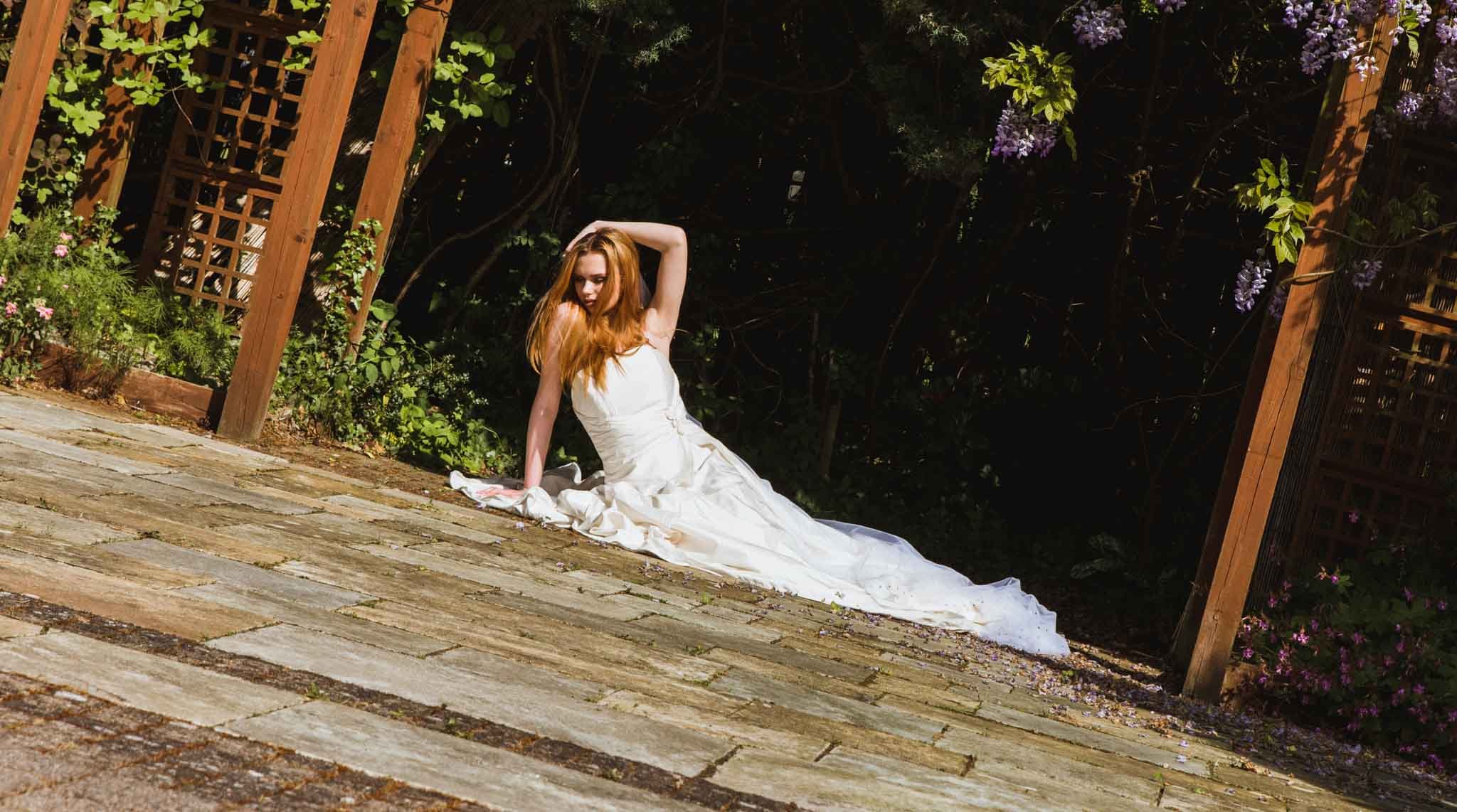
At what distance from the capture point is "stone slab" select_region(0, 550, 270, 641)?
108 inches

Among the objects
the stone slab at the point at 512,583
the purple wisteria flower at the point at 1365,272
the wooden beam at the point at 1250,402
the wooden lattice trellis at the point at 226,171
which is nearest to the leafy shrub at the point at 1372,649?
the wooden beam at the point at 1250,402

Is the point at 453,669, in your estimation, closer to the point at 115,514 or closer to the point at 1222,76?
the point at 115,514

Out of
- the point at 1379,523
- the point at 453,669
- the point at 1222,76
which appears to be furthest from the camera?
the point at 1222,76

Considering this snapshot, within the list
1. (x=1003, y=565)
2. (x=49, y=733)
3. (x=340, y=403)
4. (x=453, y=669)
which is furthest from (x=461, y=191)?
(x=49, y=733)

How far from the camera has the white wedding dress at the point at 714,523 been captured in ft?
17.6

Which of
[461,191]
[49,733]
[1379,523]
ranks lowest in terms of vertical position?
[49,733]

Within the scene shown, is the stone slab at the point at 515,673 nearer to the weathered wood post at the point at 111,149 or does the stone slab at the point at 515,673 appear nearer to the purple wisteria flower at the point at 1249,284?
the purple wisteria flower at the point at 1249,284

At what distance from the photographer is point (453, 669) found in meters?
2.88

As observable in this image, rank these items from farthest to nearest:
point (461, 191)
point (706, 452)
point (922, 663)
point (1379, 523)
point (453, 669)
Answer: point (461, 191) < point (706, 452) < point (1379, 523) < point (922, 663) < point (453, 669)

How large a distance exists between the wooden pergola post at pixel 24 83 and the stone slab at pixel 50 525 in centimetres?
310

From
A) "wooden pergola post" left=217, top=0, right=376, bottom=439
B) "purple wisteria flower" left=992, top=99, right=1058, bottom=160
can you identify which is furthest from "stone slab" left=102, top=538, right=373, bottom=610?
"purple wisteria flower" left=992, top=99, right=1058, bottom=160

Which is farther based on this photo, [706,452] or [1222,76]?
[1222,76]

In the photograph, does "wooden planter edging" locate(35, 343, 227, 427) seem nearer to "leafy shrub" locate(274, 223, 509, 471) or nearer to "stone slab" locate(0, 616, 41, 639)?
"leafy shrub" locate(274, 223, 509, 471)

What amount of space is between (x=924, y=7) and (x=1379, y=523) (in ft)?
9.87
